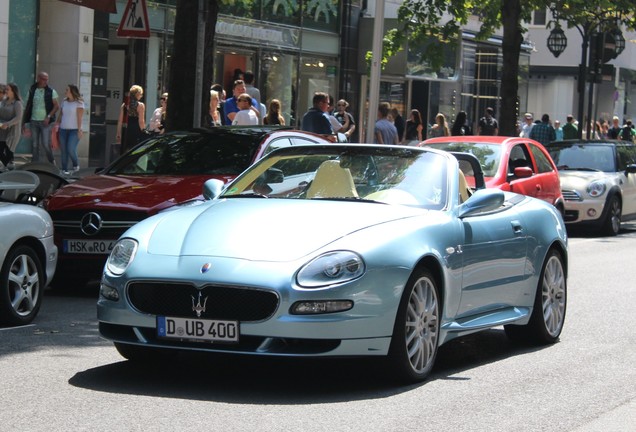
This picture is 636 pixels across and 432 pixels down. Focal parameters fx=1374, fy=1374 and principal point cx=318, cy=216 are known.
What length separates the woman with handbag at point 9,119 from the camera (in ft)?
77.7

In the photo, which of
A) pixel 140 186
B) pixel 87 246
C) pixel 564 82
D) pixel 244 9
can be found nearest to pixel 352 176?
pixel 87 246

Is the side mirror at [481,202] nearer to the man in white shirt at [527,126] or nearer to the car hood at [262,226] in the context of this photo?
the car hood at [262,226]

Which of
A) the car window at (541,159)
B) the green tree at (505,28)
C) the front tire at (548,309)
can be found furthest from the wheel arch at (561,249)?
the green tree at (505,28)

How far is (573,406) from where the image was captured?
736 cm

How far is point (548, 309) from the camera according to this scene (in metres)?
9.71

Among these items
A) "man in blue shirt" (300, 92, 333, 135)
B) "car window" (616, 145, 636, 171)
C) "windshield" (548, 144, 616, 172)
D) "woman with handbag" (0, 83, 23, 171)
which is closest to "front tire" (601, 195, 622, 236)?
"windshield" (548, 144, 616, 172)

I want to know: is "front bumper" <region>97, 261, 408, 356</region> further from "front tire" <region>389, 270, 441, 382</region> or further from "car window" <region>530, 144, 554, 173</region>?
"car window" <region>530, 144, 554, 173</region>

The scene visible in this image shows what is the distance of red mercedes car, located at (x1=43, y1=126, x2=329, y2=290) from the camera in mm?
12023

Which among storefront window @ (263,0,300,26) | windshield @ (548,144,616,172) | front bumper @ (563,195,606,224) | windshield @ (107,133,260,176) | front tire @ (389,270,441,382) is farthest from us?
storefront window @ (263,0,300,26)

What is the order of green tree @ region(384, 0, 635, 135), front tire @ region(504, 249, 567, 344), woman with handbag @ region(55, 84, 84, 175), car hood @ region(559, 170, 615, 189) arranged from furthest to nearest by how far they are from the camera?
green tree @ region(384, 0, 635, 135), woman with handbag @ region(55, 84, 84, 175), car hood @ region(559, 170, 615, 189), front tire @ region(504, 249, 567, 344)

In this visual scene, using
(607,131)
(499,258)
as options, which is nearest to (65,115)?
(499,258)

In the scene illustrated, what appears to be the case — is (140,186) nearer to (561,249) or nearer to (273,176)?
(273,176)

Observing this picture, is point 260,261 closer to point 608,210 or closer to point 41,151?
point 608,210

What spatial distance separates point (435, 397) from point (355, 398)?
0.46 m
